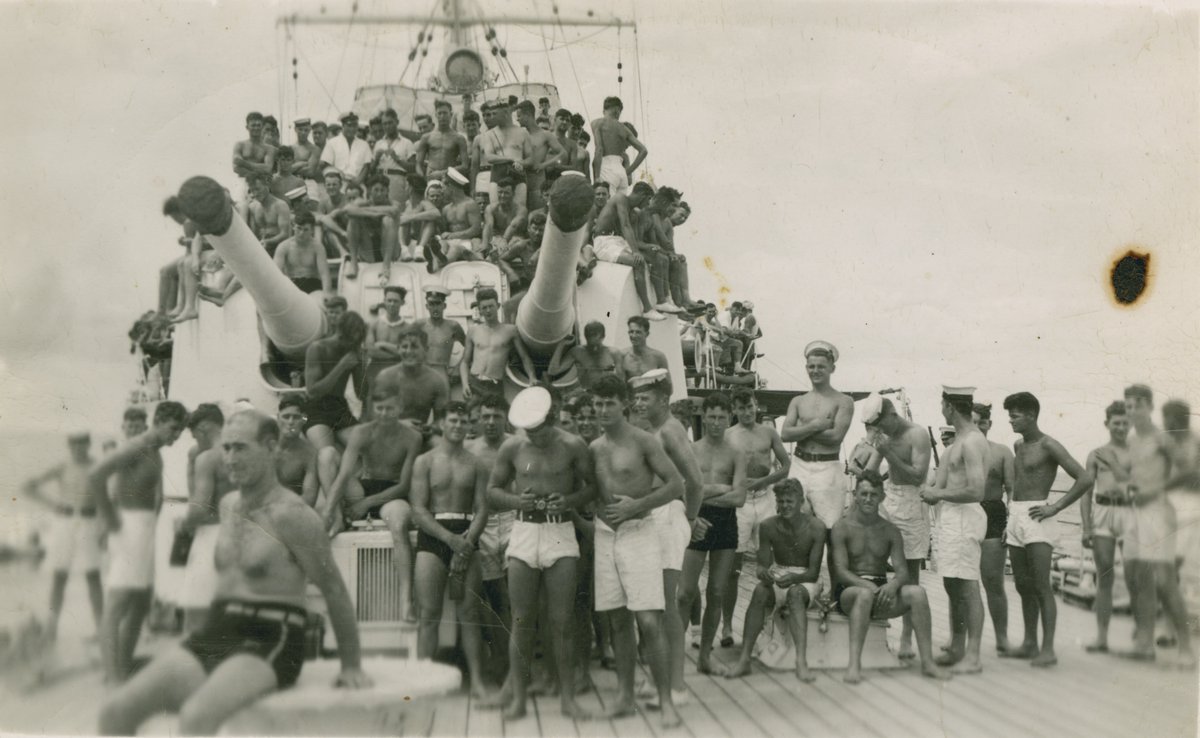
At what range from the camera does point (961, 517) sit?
236 inches

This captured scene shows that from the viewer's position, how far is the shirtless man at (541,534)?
4945 millimetres

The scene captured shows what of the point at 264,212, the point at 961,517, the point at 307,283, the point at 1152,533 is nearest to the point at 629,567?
the point at 961,517

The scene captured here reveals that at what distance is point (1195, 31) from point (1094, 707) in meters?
3.38

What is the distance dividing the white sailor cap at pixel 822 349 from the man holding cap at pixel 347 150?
487 cm

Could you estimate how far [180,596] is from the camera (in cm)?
497

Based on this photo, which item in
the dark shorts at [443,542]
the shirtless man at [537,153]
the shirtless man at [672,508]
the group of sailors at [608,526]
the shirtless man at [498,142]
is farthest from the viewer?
the shirtless man at [498,142]

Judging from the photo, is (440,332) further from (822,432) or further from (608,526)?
(822,432)

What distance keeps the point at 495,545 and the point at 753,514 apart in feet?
5.52

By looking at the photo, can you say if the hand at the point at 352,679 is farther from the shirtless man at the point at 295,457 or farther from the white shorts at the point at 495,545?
the shirtless man at the point at 295,457

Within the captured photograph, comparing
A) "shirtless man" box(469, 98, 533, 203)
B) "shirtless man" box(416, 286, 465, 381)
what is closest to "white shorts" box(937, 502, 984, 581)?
"shirtless man" box(416, 286, 465, 381)

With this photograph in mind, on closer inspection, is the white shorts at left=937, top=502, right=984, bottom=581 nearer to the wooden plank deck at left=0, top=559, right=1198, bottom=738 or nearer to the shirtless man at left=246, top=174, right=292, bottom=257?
the wooden plank deck at left=0, top=559, right=1198, bottom=738

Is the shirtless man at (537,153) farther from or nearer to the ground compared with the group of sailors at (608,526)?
farther from the ground

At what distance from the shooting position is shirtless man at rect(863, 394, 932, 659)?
20.1 ft

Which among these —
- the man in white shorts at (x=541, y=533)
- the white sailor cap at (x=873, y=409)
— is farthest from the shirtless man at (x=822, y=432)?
the man in white shorts at (x=541, y=533)
